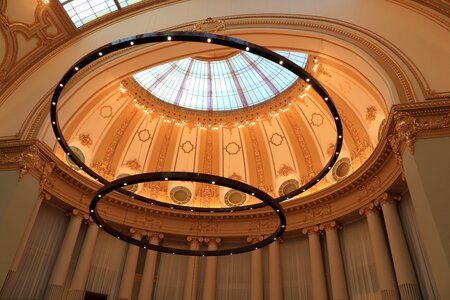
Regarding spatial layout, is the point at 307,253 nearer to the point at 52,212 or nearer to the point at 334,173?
the point at 334,173

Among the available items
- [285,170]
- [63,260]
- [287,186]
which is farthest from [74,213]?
[285,170]

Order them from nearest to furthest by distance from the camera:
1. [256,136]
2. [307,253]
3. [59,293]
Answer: [59,293] < [307,253] < [256,136]

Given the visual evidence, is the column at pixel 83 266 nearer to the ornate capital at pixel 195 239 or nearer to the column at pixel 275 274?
the ornate capital at pixel 195 239

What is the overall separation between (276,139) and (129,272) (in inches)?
432

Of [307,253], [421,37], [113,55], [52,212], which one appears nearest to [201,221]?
[307,253]

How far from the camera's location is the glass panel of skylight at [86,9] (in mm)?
16172

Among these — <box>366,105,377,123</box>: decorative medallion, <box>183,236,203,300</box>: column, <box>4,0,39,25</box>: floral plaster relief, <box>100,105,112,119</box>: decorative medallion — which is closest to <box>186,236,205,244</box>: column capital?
<box>183,236,203,300</box>: column

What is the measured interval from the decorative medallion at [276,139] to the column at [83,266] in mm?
11003

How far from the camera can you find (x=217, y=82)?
2256cm

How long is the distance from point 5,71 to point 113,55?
186 inches

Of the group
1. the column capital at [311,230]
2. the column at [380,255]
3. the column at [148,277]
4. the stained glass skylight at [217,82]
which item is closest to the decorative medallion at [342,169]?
the column at [380,255]

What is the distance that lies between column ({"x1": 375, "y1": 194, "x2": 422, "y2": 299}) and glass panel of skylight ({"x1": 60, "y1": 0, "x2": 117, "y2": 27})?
1496cm

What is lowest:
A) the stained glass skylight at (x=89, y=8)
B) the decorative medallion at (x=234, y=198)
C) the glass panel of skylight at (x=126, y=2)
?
the decorative medallion at (x=234, y=198)

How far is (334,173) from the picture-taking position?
19266 millimetres
